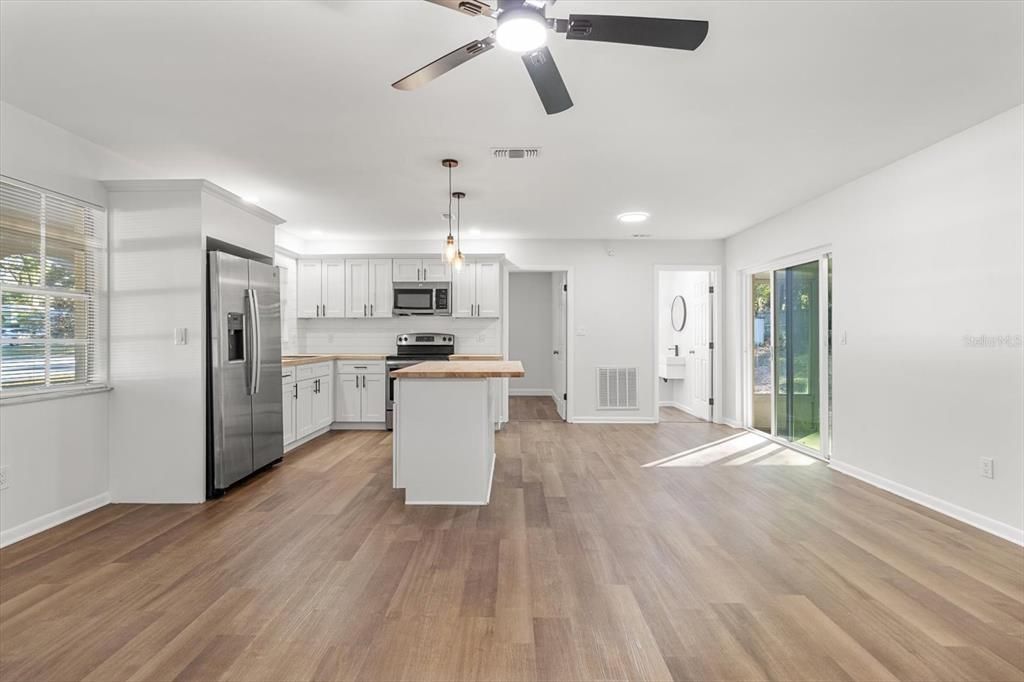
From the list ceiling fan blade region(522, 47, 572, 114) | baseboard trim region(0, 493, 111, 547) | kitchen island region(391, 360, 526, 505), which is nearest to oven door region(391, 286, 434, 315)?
kitchen island region(391, 360, 526, 505)

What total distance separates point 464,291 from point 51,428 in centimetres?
428

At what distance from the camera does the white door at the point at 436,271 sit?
6.56 metres

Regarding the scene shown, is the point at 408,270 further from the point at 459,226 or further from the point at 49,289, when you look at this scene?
the point at 49,289

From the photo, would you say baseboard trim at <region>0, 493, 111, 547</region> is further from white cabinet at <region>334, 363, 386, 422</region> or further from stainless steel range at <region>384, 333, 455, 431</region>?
stainless steel range at <region>384, 333, 455, 431</region>

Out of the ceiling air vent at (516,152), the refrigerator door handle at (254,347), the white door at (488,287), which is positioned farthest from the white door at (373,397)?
the ceiling air vent at (516,152)

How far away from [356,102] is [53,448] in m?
2.82

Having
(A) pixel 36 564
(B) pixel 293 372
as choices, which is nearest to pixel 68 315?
(A) pixel 36 564

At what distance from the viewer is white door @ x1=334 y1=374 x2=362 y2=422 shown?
6.27 metres

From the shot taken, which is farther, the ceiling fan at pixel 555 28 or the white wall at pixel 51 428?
the white wall at pixel 51 428

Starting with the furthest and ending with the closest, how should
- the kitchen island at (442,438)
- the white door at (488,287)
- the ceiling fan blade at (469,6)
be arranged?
the white door at (488,287), the kitchen island at (442,438), the ceiling fan blade at (469,6)

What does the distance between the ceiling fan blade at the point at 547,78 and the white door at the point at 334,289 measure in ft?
16.5

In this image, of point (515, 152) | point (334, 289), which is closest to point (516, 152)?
point (515, 152)

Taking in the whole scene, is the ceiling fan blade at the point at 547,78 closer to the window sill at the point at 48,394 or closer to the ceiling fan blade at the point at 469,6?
the ceiling fan blade at the point at 469,6

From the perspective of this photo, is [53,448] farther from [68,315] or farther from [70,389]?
[68,315]
